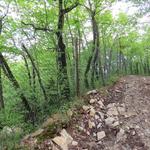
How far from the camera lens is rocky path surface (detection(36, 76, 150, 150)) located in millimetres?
6773

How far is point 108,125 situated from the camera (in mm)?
7723

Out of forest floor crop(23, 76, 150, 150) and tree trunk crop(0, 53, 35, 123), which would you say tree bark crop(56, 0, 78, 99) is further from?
tree trunk crop(0, 53, 35, 123)

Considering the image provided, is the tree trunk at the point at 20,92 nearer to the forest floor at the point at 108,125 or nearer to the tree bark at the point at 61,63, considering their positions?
the tree bark at the point at 61,63

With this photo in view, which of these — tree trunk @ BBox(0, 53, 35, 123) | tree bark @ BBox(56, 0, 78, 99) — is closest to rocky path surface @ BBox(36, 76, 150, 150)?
tree bark @ BBox(56, 0, 78, 99)

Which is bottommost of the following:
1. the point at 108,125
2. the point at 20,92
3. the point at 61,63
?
the point at 108,125

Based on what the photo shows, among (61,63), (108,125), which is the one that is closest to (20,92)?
(61,63)

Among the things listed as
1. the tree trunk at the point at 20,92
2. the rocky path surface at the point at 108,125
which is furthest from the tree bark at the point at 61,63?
the tree trunk at the point at 20,92

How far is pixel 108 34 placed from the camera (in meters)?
18.3

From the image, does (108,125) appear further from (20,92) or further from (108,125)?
(20,92)

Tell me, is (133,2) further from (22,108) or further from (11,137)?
(11,137)

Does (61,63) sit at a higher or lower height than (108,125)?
higher

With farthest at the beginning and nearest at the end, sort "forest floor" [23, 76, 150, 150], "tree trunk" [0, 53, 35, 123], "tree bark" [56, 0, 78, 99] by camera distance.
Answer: "tree bark" [56, 0, 78, 99] → "tree trunk" [0, 53, 35, 123] → "forest floor" [23, 76, 150, 150]

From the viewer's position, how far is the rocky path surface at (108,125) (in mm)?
6773

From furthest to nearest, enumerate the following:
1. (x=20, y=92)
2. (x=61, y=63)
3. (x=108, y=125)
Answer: (x=61, y=63) → (x=20, y=92) → (x=108, y=125)
